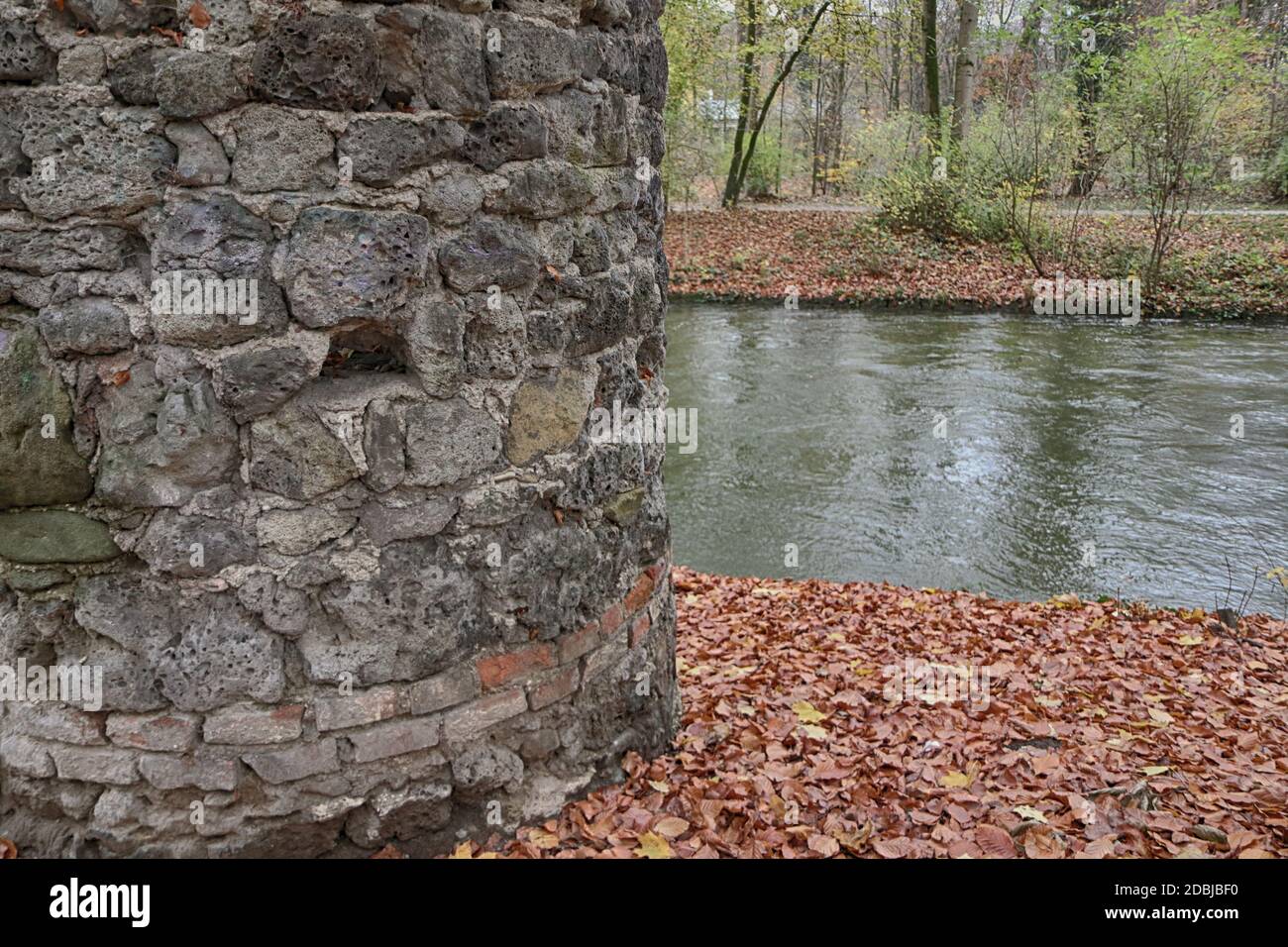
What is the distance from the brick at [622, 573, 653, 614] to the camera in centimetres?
315

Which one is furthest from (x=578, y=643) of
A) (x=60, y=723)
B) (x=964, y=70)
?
(x=964, y=70)

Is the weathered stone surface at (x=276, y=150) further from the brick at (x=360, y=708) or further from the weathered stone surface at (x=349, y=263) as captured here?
the brick at (x=360, y=708)

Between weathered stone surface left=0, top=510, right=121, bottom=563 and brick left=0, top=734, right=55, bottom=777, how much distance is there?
0.52 m

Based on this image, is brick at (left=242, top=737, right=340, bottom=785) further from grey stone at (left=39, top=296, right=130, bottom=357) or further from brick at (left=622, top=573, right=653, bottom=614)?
grey stone at (left=39, top=296, right=130, bottom=357)

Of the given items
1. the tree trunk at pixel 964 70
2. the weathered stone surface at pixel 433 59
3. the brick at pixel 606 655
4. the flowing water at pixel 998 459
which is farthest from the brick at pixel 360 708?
the tree trunk at pixel 964 70

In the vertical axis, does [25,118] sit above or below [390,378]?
above

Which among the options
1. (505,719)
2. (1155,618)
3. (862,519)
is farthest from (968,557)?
(505,719)

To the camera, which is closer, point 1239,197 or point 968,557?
point 968,557

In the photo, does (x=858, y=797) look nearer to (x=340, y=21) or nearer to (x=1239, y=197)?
(x=340, y=21)

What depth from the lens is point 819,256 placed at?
58.0 feet

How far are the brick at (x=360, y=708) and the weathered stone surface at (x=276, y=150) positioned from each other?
127 cm

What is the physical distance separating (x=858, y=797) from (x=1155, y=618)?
3008mm

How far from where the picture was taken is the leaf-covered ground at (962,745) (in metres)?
2.88
